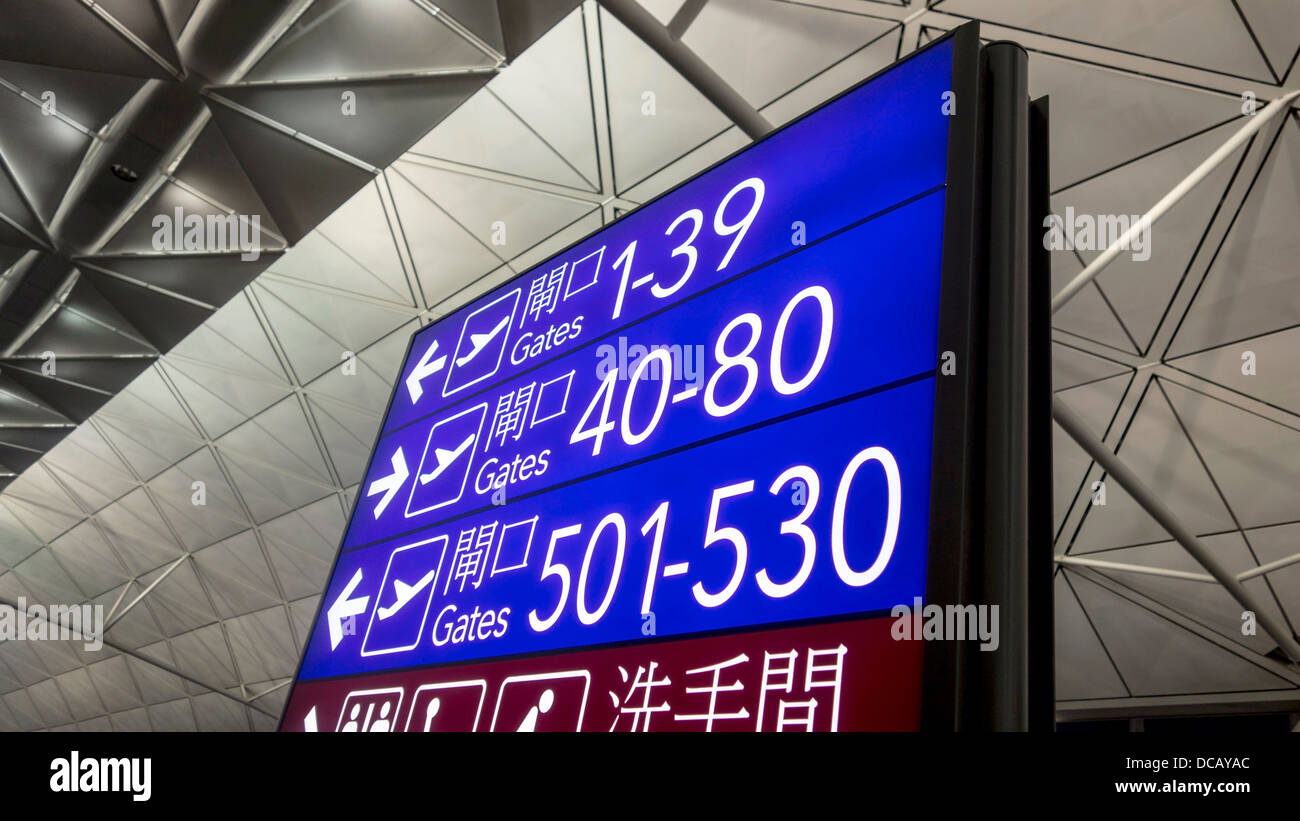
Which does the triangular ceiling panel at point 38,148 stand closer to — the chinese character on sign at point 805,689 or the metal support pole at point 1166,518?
the chinese character on sign at point 805,689

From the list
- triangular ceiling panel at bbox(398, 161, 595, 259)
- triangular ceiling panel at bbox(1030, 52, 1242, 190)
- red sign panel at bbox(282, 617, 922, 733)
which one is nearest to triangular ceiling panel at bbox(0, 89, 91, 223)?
triangular ceiling panel at bbox(398, 161, 595, 259)

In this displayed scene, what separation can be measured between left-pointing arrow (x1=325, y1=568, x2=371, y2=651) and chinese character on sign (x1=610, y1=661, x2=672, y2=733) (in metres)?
2.19

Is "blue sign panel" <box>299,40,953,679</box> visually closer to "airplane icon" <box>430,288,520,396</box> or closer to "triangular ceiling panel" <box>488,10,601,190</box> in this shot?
"airplane icon" <box>430,288,520,396</box>

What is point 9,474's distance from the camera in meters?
22.9

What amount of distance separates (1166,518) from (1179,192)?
18.4ft

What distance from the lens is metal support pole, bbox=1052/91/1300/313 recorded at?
1009 centimetres

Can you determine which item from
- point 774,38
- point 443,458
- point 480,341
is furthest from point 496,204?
point 443,458

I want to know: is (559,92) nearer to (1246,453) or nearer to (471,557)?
(471,557)

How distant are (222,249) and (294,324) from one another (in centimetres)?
404

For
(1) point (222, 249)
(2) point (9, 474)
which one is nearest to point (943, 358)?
(1) point (222, 249)

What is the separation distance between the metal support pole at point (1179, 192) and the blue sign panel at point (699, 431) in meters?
8.45

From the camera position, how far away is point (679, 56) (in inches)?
308
